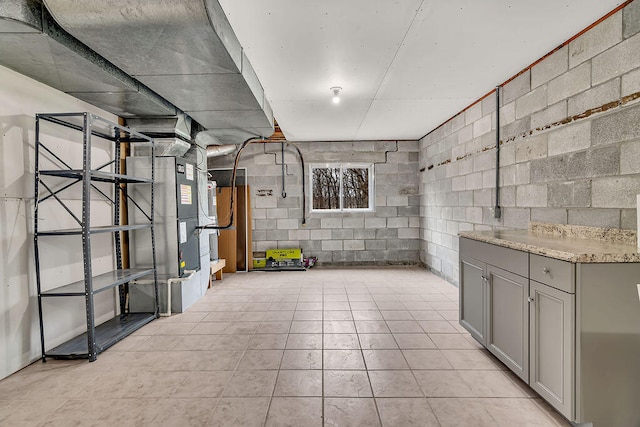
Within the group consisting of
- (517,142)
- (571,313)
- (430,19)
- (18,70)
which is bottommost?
(571,313)

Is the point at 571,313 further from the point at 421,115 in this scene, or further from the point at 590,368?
the point at 421,115

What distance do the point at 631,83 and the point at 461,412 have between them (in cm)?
232

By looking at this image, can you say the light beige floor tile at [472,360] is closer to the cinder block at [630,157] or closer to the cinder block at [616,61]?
the cinder block at [630,157]

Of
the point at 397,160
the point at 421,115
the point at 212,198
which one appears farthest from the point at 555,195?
the point at 212,198

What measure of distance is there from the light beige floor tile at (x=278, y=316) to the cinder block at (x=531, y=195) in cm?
265

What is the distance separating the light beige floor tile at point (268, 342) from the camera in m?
2.67

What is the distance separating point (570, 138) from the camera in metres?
2.40

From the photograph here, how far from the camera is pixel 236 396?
1.98 meters

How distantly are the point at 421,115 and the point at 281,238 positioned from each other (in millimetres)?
3344

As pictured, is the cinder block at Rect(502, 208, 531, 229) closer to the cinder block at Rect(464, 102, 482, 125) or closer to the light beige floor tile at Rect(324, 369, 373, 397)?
the cinder block at Rect(464, 102, 482, 125)

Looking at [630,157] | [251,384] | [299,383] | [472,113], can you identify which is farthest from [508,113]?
[251,384]

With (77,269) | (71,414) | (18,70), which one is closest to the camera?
(71,414)

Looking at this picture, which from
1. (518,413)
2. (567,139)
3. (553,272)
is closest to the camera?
(553,272)

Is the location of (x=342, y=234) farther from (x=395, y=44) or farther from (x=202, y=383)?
(x=202, y=383)
